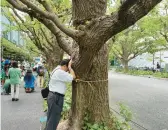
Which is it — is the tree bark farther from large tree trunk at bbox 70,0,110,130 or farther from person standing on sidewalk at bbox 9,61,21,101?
person standing on sidewalk at bbox 9,61,21,101

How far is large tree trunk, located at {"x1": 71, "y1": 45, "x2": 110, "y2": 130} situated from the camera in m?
6.14

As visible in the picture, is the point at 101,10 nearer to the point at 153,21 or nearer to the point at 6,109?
the point at 6,109

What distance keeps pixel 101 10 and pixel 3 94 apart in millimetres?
10226

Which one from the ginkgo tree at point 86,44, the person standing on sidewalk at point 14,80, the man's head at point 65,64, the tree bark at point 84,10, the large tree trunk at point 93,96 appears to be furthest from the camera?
the person standing on sidewalk at point 14,80

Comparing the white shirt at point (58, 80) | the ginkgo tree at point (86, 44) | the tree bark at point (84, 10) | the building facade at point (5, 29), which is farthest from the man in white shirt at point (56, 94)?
the building facade at point (5, 29)

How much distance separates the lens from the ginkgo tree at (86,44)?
Result: 4.59 metres

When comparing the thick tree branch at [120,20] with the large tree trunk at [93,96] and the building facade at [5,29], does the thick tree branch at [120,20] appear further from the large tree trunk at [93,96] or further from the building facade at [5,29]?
the building facade at [5,29]

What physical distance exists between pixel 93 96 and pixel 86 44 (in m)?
1.73

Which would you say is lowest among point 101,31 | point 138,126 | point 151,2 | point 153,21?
point 138,126

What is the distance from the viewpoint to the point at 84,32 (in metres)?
4.74

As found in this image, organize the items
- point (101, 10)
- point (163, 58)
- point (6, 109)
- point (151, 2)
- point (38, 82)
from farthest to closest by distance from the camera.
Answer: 1. point (163, 58)
2. point (38, 82)
3. point (6, 109)
4. point (101, 10)
5. point (151, 2)

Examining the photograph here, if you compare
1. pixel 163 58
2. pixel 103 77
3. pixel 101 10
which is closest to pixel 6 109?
pixel 103 77

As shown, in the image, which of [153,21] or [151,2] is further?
[153,21]

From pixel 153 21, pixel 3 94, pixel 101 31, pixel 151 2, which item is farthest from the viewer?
pixel 153 21
